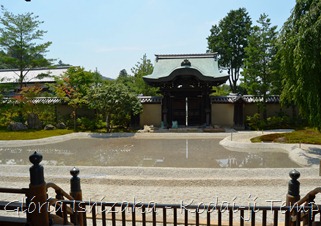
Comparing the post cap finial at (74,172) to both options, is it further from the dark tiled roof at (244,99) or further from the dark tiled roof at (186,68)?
the dark tiled roof at (244,99)

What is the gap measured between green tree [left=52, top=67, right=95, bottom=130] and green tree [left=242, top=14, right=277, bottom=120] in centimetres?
1193

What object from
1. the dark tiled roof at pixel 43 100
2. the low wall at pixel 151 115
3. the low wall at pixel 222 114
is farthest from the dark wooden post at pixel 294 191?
the dark tiled roof at pixel 43 100

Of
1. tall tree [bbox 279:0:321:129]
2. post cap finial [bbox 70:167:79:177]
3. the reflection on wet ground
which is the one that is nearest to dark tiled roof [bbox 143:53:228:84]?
the reflection on wet ground

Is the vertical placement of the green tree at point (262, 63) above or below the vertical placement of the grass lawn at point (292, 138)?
above

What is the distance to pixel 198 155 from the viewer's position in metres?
10.3

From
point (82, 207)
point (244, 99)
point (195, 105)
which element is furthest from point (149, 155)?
point (244, 99)

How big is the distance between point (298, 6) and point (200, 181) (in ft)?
24.1

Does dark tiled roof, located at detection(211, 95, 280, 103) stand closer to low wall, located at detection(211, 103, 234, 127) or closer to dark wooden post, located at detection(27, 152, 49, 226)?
low wall, located at detection(211, 103, 234, 127)

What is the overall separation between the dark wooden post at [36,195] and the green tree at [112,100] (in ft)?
44.2

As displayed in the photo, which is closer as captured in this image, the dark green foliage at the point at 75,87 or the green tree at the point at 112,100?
the green tree at the point at 112,100

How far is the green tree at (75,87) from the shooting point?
698 inches

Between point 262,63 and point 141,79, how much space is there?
439 inches

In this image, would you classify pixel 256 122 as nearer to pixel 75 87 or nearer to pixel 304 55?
pixel 304 55

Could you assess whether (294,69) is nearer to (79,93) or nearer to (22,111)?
(79,93)
